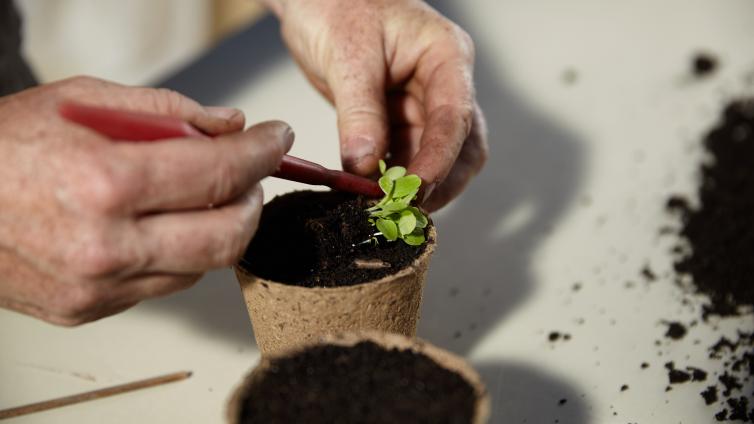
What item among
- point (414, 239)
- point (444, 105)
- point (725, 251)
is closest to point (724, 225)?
point (725, 251)

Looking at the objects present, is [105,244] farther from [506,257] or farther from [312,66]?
[506,257]

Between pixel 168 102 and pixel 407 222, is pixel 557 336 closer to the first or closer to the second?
pixel 407 222

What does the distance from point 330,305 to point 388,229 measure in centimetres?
14

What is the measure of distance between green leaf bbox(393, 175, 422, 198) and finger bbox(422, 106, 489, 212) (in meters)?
0.25

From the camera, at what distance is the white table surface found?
1.14m

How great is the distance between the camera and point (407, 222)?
985mm

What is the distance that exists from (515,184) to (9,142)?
1148mm

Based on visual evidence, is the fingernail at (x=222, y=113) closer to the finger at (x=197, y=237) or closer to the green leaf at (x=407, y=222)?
the finger at (x=197, y=237)

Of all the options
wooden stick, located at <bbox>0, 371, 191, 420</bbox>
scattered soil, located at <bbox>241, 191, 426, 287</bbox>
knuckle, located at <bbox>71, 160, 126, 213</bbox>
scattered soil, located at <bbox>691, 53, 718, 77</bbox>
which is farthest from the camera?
scattered soil, located at <bbox>691, 53, 718, 77</bbox>

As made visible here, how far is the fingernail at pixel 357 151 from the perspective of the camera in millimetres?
1120

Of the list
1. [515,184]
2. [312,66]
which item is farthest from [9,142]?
[515,184]

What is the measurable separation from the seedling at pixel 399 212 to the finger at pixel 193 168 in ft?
0.71

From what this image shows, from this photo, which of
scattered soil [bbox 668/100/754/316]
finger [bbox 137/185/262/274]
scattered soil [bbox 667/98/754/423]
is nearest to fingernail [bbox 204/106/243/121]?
finger [bbox 137/185/262/274]

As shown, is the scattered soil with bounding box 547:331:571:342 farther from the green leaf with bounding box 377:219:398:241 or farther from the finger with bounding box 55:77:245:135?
the finger with bounding box 55:77:245:135
